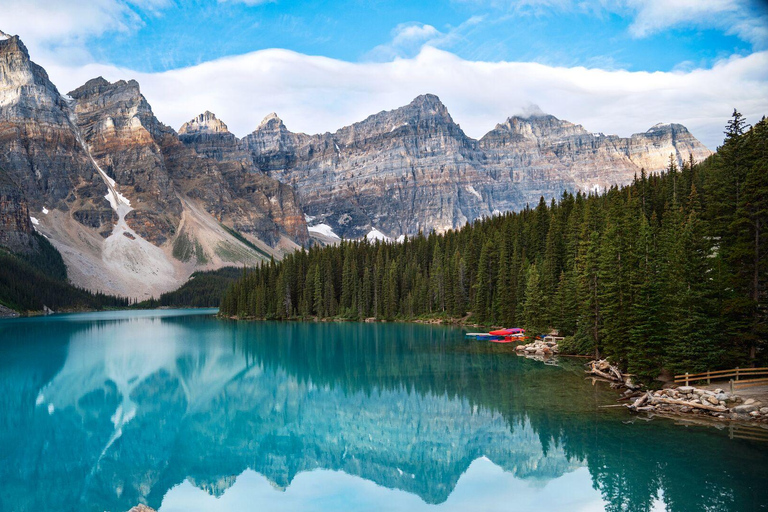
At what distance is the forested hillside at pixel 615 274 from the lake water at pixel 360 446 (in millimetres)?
5663

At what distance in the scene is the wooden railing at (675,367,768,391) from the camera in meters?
28.8

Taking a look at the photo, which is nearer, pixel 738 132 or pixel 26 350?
pixel 738 132

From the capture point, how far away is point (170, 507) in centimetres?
1909

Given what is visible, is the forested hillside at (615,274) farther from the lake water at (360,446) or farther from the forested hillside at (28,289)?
the forested hillside at (28,289)

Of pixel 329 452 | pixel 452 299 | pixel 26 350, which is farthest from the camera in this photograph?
pixel 452 299

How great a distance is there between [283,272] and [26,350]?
6279 cm

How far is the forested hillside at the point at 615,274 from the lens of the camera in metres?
31.3

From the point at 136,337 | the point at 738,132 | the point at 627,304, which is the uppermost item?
the point at 738,132

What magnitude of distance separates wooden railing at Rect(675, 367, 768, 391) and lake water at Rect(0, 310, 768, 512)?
14.2ft

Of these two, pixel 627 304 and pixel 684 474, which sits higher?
pixel 627 304

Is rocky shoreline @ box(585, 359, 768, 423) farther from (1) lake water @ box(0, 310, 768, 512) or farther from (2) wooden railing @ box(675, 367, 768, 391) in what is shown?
(1) lake water @ box(0, 310, 768, 512)

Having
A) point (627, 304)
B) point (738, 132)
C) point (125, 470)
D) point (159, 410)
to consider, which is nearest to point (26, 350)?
point (159, 410)

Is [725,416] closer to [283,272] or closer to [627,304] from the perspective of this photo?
[627,304]

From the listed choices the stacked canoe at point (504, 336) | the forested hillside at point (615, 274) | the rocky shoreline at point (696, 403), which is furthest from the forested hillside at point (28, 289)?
the rocky shoreline at point (696, 403)
